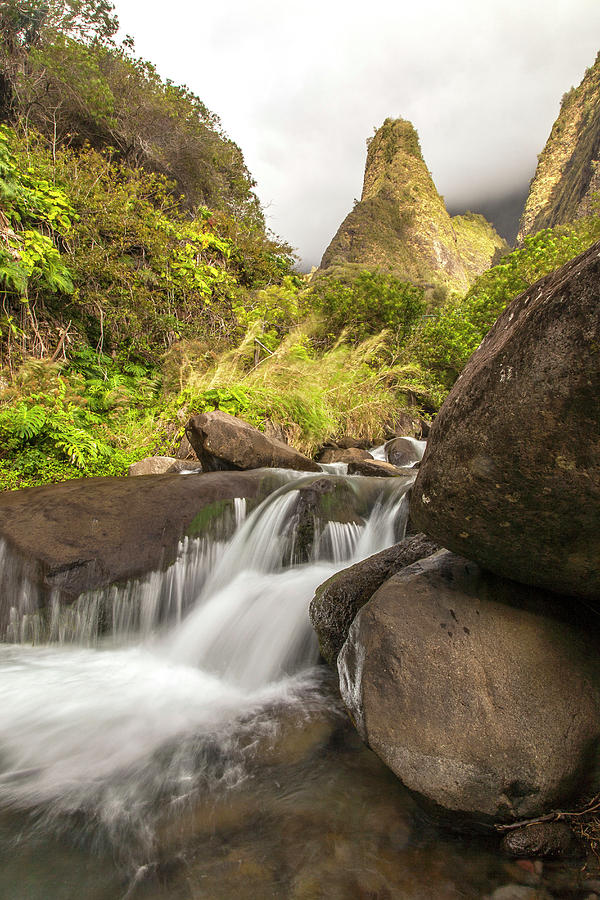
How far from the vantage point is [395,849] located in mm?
1507

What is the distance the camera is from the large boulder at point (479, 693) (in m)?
1.49

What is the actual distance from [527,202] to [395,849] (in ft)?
202

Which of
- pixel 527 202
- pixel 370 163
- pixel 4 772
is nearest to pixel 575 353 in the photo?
pixel 4 772

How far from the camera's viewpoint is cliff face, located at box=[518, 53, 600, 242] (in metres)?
32.1

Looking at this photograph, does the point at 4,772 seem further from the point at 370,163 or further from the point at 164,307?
the point at 370,163

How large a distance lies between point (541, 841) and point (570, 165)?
52176mm

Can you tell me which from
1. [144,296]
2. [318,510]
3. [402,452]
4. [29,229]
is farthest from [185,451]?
[29,229]

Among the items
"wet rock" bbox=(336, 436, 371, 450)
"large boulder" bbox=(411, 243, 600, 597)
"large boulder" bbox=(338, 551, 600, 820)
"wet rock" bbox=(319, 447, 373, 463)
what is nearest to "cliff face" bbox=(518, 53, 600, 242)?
"wet rock" bbox=(336, 436, 371, 450)

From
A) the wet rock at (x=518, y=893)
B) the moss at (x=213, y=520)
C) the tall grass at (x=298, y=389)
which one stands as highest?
the tall grass at (x=298, y=389)

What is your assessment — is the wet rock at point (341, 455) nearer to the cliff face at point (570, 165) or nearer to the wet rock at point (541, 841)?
the wet rock at point (541, 841)

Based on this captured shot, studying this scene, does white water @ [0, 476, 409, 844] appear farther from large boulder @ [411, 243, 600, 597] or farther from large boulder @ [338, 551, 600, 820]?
large boulder @ [411, 243, 600, 597]

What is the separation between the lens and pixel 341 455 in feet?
25.2

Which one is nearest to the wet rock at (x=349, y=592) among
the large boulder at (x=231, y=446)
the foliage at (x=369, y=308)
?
the large boulder at (x=231, y=446)

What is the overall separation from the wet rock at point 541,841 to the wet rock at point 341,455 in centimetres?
605
